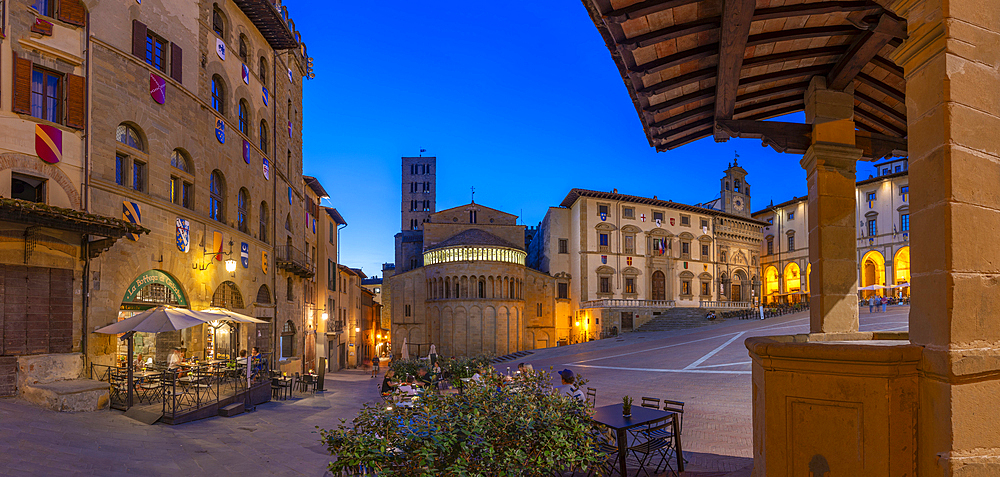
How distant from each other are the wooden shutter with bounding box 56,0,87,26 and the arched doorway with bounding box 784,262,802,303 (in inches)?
2532

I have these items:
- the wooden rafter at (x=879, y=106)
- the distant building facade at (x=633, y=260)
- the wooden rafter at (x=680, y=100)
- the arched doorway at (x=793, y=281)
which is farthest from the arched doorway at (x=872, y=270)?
the wooden rafter at (x=680, y=100)

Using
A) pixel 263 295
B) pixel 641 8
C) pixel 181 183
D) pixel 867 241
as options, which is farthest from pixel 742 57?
pixel 867 241

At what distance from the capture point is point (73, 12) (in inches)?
549

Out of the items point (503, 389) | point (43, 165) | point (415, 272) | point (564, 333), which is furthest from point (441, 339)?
point (503, 389)

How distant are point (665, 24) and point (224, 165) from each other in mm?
20106

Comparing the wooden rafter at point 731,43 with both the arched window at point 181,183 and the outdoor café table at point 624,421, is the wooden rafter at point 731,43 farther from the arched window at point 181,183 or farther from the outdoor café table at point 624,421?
the arched window at point 181,183

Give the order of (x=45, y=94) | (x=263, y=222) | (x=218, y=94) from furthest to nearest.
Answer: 1. (x=263, y=222)
2. (x=218, y=94)
3. (x=45, y=94)

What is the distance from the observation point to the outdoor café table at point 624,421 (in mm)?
7188

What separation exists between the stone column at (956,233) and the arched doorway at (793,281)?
63656 mm

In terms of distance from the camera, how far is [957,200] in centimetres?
348

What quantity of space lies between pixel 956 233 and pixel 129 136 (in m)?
19.1

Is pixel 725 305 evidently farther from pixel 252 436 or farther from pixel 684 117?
pixel 684 117

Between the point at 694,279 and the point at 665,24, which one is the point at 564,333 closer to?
the point at 694,279

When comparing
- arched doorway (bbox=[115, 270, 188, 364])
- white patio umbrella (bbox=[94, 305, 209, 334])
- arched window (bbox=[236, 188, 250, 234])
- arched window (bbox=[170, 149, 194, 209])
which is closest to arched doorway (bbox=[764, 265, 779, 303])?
arched window (bbox=[236, 188, 250, 234])
